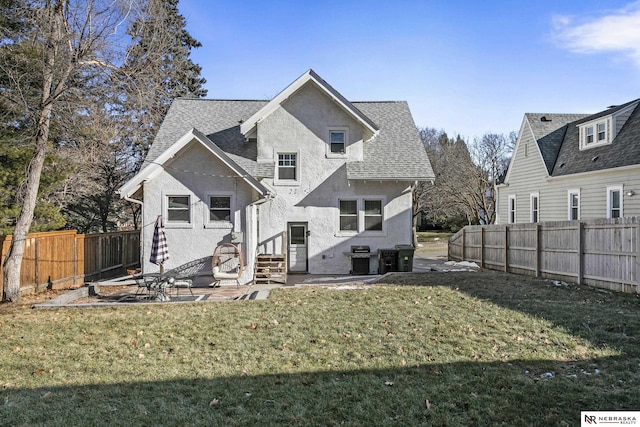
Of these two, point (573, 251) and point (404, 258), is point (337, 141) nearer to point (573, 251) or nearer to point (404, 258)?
point (404, 258)

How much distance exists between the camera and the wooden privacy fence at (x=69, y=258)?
12438 mm

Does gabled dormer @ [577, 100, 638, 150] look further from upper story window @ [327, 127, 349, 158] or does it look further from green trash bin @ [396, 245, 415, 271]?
upper story window @ [327, 127, 349, 158]

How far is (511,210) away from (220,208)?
1868 cm

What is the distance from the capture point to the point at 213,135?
18.5 metres

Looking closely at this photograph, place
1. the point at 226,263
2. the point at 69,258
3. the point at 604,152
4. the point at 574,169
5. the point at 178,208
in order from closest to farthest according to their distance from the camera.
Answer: the point at 69,258, the point at 226,263, the point at 178,208, the point at 604,152, the point at 574,169

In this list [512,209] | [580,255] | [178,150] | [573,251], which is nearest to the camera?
[580,255]

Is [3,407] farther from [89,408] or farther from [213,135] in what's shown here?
[213,135]

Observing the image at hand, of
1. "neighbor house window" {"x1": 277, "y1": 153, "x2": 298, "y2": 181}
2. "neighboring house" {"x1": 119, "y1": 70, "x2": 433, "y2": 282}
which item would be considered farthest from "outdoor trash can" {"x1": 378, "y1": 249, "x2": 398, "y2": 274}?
"neighbor house window" {"x1": 277, "y1": 153, "x2": 298, "y2": 181}

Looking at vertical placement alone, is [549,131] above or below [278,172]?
above

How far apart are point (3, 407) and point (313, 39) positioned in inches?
613

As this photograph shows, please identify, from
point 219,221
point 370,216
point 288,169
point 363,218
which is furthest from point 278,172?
point 370,216

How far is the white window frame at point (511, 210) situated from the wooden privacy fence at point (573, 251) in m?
8.67

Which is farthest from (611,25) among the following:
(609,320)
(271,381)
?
(271,381)

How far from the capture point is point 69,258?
1428cm
